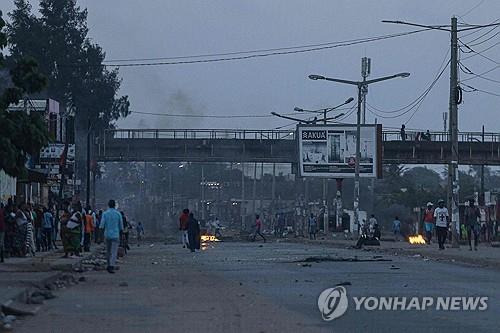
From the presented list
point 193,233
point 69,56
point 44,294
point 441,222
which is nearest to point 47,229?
point 193,233

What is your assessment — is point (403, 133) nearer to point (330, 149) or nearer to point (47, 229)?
point (330, 149)

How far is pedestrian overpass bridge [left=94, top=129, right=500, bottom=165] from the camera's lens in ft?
257

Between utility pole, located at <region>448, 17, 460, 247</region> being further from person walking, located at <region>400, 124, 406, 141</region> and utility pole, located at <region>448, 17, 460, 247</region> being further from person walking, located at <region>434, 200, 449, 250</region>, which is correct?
person walking, located at <region>400, 124, 406, 141</region>

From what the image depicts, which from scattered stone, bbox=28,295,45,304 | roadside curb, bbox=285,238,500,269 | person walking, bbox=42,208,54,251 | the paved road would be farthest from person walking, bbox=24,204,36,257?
scattered stone, bbox=28,295,45,304

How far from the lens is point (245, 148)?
8225cm

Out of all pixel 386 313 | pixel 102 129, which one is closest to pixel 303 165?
pixel 102 129

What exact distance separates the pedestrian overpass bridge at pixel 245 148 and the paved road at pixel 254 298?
155 feet

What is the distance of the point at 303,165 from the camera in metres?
73.1

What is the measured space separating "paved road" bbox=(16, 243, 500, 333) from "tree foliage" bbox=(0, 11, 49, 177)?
2878 mm

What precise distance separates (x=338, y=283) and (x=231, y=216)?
129570 mm

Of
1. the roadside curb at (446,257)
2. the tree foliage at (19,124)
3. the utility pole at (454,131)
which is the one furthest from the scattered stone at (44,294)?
the utility pole at (454,131)

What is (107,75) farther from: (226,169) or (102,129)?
(226,169)

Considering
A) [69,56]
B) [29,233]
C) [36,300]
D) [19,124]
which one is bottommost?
[36,300]

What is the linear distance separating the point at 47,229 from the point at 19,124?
17.7 meters
